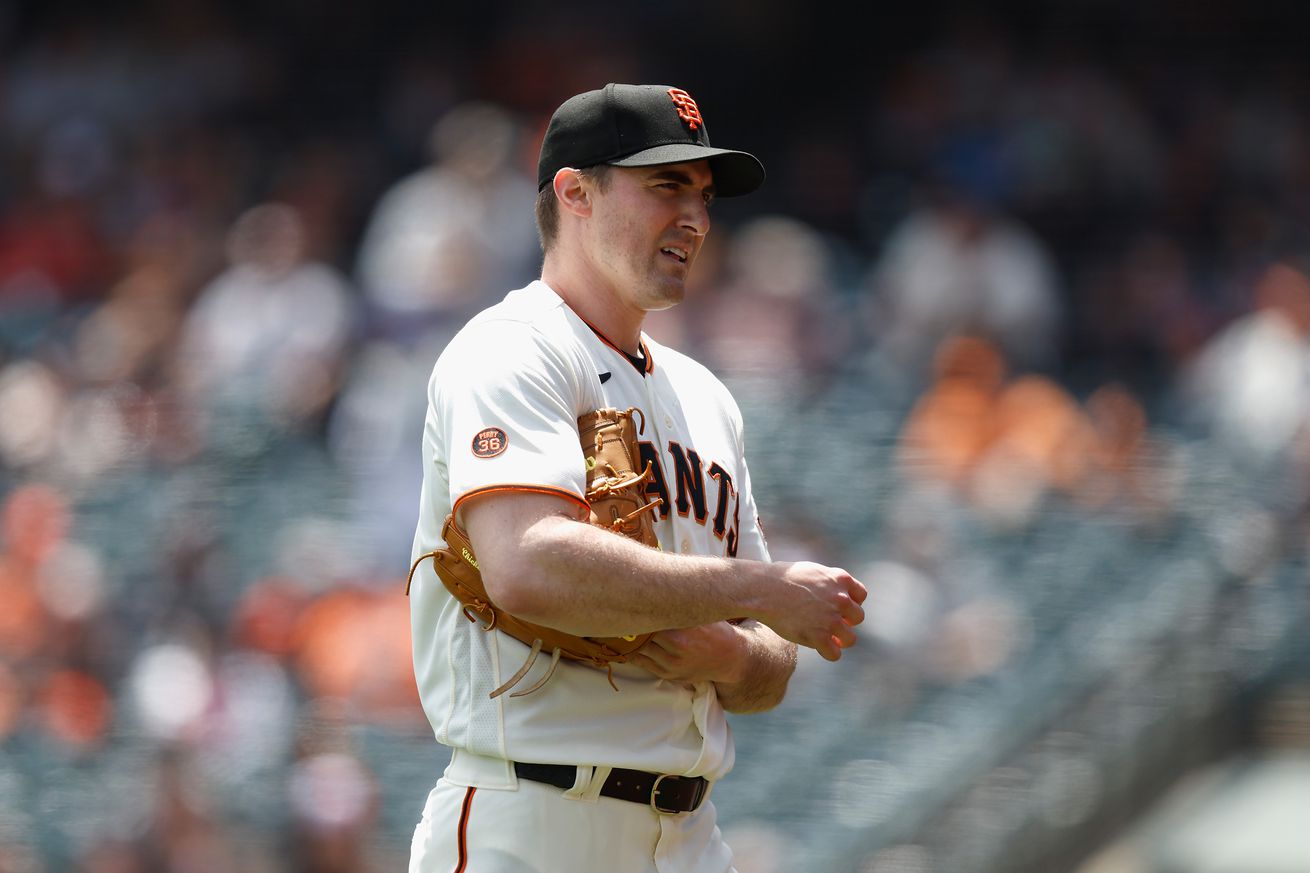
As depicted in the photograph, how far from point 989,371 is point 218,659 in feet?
11.1

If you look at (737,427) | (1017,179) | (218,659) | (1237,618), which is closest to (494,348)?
(737,427)

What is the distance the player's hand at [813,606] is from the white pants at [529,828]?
1.19 feet

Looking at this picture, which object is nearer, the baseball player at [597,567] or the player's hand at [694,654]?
the baseball player at [597,567]

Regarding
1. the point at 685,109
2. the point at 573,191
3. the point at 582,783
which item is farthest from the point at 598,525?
the point at 685,109

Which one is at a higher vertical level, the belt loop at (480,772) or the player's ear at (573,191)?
the player's ear at (573,191)

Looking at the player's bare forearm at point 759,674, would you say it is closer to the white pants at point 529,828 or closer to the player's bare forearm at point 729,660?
the player's bare forearm at point 729,660

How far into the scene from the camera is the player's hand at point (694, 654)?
2539mm

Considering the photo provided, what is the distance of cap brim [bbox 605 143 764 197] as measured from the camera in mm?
2635

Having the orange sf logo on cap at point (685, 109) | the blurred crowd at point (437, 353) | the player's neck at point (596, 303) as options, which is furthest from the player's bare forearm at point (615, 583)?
the blurred crowd at point (437, 353)

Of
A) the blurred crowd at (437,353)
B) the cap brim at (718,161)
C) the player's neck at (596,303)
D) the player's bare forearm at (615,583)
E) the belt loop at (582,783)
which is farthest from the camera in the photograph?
the blurred crowd at (437,353)

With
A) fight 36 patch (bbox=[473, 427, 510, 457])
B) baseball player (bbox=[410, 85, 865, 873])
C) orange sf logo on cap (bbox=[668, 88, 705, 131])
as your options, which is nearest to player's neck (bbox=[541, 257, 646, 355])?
baseball player (bbox=[410, 85, 865, 873])

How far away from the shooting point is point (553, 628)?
7.88 feet

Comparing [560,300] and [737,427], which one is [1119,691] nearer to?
[737,427]

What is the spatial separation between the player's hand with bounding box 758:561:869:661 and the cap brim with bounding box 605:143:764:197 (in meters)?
0.65
